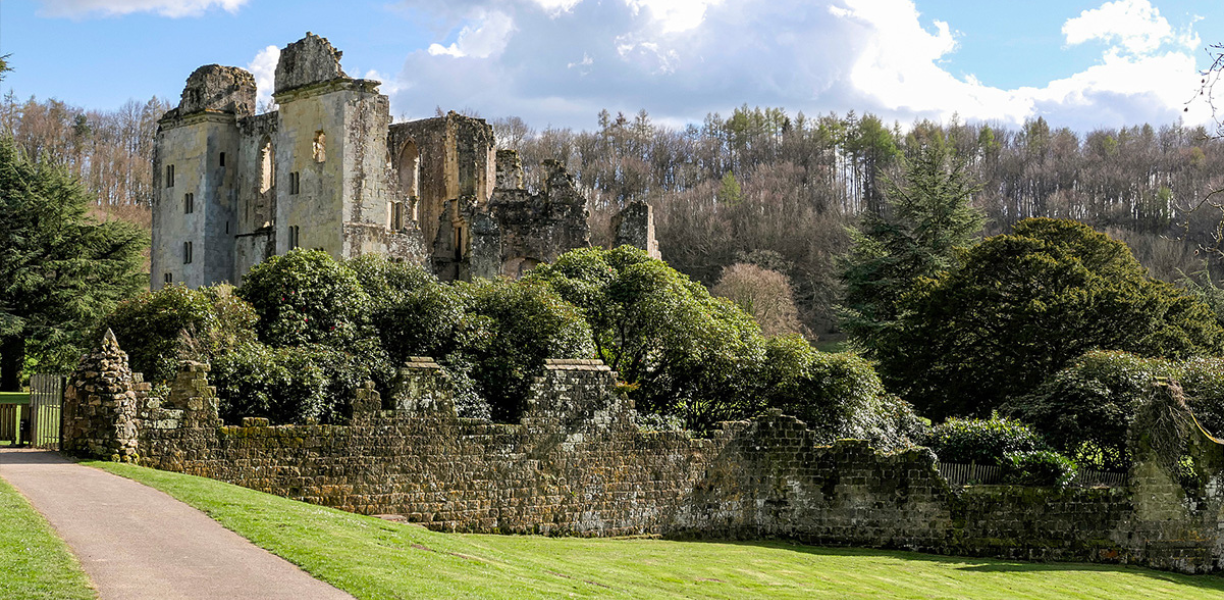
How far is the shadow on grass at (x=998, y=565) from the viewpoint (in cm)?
2083

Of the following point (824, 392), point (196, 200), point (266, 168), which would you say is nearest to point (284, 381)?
point (824, 392)

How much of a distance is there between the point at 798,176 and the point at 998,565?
257 ft

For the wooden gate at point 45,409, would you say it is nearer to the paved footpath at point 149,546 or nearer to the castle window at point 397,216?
the paved footpath at point 149,546

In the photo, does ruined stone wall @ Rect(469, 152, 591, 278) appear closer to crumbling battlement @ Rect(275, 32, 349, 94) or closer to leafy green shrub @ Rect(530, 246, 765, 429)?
crumbling battlement @ Rect(275, 32, 349, 94)

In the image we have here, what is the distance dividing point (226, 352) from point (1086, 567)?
52.8 feet

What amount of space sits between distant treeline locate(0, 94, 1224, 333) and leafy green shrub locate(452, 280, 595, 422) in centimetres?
4536

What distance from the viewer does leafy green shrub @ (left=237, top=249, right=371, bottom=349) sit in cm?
2122

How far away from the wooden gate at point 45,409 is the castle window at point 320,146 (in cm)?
2623

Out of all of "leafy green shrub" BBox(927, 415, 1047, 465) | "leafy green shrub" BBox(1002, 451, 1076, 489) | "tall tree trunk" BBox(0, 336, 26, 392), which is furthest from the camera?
"tall tree trunk" BBox(0, 336, 26, 392)

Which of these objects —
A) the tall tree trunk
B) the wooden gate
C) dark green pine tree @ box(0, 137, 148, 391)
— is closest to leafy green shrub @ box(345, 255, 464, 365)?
the wooden gate

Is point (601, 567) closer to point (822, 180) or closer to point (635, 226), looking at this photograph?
point (635, 226)

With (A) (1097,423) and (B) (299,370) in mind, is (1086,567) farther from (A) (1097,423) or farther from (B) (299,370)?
(B) (299,370)

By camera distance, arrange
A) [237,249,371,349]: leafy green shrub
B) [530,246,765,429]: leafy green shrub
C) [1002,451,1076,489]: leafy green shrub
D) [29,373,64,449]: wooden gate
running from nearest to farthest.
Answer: [29,373,64,449]: wooden gate → [237,249,371,349]: leafy green shrub → [1002,451,1076,489]: leafy green shrub → [530,246,765,429]: leafy green shrub

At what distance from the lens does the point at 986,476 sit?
75.9 ft
